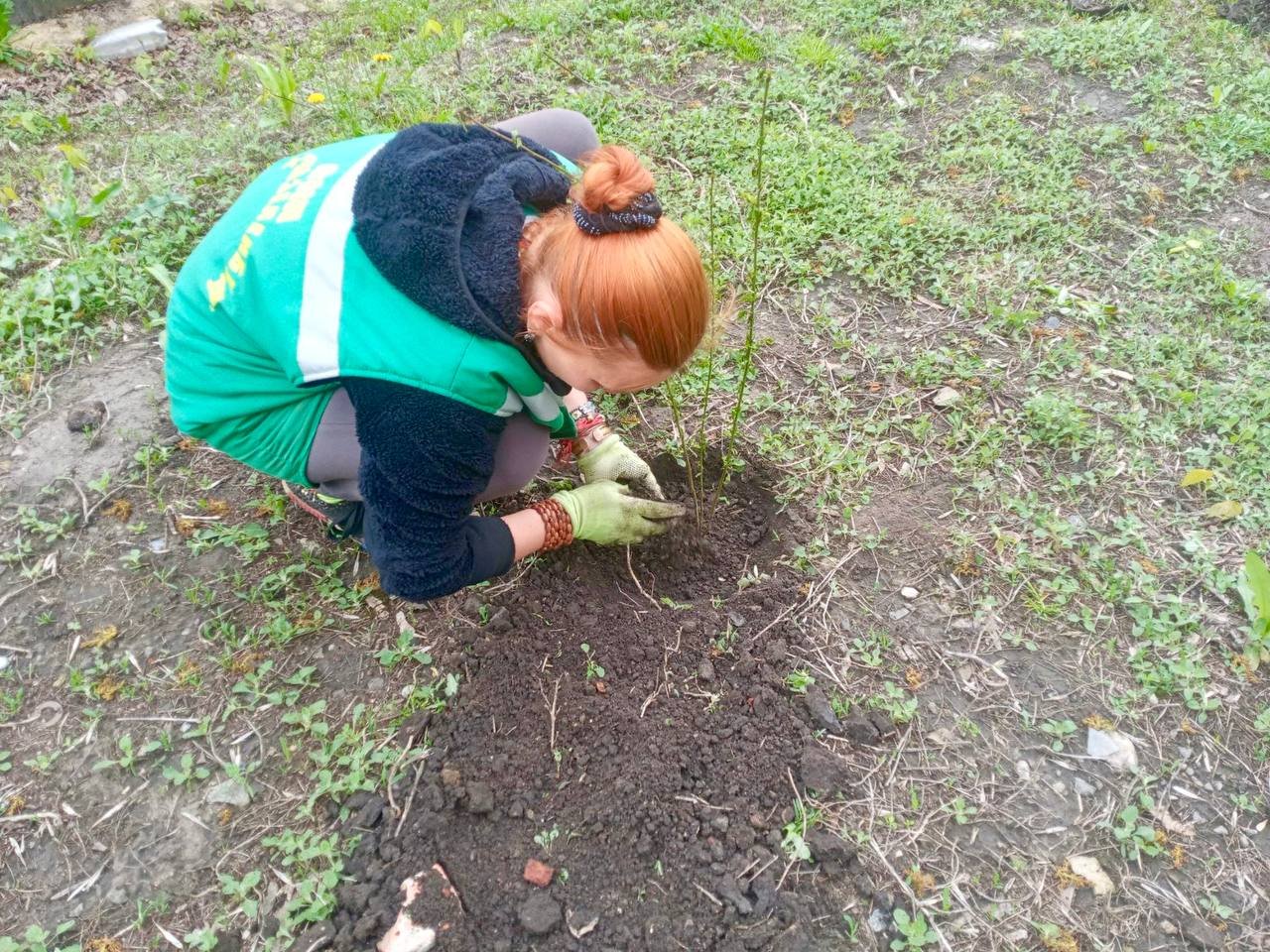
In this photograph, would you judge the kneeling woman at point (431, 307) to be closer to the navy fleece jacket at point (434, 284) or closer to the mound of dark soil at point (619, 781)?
the navy fleece jacket at point (434, 284)

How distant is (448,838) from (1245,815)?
5.57 ft

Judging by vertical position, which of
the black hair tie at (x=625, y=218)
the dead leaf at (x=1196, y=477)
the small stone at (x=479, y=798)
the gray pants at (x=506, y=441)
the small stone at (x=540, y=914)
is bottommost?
the small stone at (x=540, y=914)

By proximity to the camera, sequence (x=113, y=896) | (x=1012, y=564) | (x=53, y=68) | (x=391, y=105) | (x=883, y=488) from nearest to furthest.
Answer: (x=113, y=896), (x=1012, y=564), (x=883, y=488), (x=391, y=105), (x=53, y=68)

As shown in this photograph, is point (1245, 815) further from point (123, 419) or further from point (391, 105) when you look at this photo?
point (391, 105)

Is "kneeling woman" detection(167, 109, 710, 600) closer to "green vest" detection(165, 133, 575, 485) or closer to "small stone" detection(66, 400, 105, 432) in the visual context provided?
"green vest" detection(165, 133, 575, 485)

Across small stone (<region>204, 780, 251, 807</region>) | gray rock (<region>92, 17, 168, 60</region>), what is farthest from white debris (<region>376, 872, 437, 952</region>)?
gray rock (<region>92, 17, 168, 60</region>)

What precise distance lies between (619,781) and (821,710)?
0.50 meters

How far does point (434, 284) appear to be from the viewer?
145 centimetres

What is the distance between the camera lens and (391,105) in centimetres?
371

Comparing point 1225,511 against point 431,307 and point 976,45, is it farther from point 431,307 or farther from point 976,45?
point 976,45

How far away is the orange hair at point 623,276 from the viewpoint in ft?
4.36

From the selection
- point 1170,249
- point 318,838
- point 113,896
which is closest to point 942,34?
point 1170,249

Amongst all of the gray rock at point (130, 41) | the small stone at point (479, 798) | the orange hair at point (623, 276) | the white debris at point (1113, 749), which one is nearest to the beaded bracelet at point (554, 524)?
the small stone at point (479, 798)

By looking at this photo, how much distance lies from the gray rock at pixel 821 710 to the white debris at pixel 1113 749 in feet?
1.85
